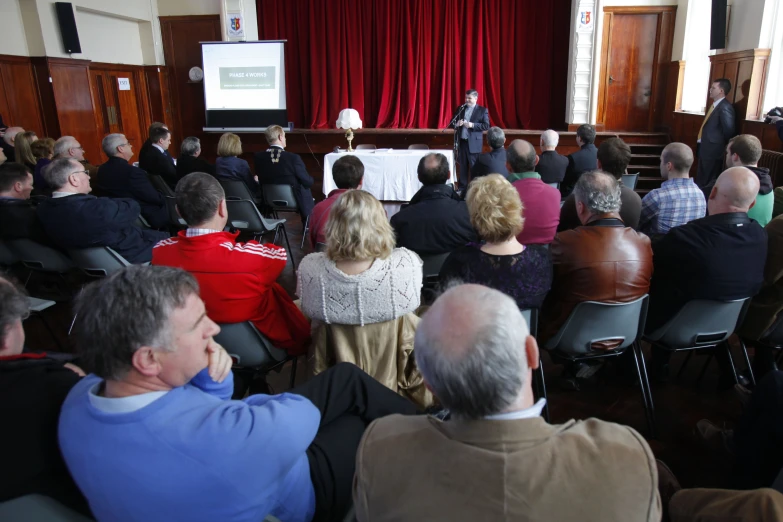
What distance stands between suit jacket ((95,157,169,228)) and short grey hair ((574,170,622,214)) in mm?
3532

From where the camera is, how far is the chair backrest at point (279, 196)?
512 centimetres

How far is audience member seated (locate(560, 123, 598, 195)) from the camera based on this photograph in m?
4.96

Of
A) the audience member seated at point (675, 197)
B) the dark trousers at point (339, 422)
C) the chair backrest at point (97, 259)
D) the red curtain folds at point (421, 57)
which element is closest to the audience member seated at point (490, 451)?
the dark trousers at point (339, 422)

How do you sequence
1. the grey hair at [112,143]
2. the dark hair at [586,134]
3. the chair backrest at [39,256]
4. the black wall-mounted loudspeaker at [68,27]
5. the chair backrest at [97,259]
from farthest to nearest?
the black wall-mounted loudspeaker at [68,27] < the dark hair at [586,134] < the grey hair at [112,143] < the chair backrest at [39,256] < the chair backrest at [97,259]

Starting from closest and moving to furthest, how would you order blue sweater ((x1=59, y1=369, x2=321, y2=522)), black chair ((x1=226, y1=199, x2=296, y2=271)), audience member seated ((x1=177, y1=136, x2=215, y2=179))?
1. blue sweater ((x1=59, y1=369, x2=321, y2=522))
2. black chair ((x1=226, y1=199, x2=296, y2=271))
3. audience member seated ((x1=177, y1=136, x2=215, y2=179))

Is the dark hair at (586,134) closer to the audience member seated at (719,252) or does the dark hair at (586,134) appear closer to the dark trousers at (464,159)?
the dark trousers at (464,159)

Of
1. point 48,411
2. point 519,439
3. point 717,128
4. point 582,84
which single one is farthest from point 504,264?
point 582,84

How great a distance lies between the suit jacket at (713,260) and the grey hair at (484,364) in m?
1.60

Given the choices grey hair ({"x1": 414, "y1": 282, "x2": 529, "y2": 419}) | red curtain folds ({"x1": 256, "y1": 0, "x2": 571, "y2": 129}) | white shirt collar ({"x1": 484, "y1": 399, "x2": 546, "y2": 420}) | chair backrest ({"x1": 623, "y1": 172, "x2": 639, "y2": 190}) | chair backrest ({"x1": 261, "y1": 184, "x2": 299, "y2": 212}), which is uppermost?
red curtain folds ({"x1": 256, "y1": 0, "x2": 571, "y2": 129})

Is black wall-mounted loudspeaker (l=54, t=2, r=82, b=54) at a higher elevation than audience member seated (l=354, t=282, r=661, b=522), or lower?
higher

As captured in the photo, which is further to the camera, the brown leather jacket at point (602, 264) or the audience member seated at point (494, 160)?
the audience member seated at point (494, 160)

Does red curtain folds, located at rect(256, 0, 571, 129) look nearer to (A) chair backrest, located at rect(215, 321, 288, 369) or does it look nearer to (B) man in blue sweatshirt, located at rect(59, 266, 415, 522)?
(A) chair backrest, located at rect(215, 321, 288, 369)

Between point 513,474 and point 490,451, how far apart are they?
5 centimetres

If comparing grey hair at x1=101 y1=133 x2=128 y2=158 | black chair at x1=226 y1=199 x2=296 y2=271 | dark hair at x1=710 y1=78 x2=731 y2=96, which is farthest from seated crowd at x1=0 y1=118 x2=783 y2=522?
dark hair at x1=710 y1=78 x2=731 y2=96
